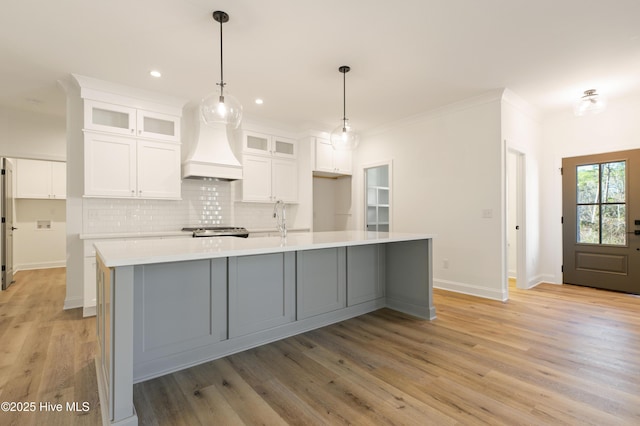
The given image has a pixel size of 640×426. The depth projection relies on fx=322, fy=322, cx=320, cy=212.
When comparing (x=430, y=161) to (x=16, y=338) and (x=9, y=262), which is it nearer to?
(x=16, y=338)

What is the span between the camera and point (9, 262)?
17.0ft

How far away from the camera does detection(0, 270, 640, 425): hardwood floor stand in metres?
1.78

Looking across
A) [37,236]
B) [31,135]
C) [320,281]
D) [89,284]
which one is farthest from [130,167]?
[37,236]

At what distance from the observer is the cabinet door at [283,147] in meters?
5.32

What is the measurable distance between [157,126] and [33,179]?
4107 millimetres

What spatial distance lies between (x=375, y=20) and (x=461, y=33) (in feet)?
2.62

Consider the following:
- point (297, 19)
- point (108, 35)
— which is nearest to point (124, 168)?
point (108, 35)

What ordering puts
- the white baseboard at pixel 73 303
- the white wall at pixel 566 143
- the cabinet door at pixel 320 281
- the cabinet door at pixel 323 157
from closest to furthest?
the cabinet door at pixel 320 281 < the white baseboard at pixel 73 303 < the white wall at pixel 566 143 < the cabinet door at pixel 323 157

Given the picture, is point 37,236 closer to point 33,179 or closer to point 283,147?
point 33,179

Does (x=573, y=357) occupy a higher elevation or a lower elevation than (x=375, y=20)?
lower

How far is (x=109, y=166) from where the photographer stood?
3.79 m

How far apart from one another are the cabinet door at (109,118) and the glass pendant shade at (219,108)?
78.6 inches

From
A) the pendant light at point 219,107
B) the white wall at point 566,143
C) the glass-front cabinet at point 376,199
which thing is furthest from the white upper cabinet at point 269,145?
the white wall at point 566,143

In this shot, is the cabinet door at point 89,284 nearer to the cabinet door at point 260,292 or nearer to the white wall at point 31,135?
the cabinet door at point 260,292
